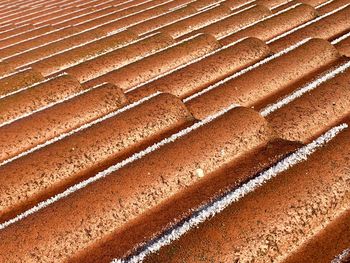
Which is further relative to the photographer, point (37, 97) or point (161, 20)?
point (161, 20)

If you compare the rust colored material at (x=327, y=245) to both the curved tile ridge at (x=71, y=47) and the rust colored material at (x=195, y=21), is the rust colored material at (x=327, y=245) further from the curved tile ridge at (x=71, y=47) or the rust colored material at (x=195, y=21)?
the rust colored material at (x=195, y=21)

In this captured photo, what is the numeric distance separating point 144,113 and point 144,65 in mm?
987

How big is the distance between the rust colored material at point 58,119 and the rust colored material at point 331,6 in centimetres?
252

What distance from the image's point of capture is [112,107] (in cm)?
313

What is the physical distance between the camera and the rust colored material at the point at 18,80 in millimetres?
3634

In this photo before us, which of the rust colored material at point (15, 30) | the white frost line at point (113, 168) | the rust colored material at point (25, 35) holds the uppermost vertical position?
the rust colored material at point (15, 30)

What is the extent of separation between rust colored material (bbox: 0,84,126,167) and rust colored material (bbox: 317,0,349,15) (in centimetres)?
252

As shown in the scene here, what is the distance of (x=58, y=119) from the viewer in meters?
2.95

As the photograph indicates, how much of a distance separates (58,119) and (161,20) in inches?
99.2

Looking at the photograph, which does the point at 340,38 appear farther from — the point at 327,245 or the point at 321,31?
the point at 327,245

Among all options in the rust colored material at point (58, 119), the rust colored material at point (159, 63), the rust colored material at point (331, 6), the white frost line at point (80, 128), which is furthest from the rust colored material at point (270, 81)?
the rust colored material at point (331, 6)

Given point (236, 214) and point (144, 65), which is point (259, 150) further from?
point (144, 65)

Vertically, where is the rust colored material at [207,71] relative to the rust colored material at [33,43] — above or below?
below

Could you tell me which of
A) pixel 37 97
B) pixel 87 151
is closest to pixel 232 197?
pixel 87 151
